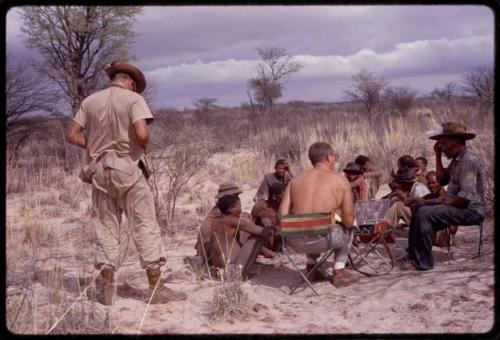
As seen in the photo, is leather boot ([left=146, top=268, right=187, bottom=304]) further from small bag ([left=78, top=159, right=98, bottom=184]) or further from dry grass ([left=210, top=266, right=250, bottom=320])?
small bag ([left=78, top=159, right=98, bottom=184])

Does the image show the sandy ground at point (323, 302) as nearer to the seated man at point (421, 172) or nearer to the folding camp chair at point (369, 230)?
the folding camp chair at point (369, 230)

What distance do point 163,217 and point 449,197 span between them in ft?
14.5

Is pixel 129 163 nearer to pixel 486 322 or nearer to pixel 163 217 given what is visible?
pixel 486 322

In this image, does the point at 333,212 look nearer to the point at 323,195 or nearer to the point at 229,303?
the point at 323,195

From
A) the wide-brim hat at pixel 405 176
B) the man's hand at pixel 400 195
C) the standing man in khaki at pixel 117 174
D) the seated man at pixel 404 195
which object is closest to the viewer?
the standing man in khaki at pixel 117 174

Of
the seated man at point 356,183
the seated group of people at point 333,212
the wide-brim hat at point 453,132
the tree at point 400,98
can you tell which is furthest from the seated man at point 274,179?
the tree at point 400,98

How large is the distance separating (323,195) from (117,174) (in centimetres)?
187

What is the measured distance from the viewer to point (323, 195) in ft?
16.2

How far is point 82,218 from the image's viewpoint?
27.5 feet

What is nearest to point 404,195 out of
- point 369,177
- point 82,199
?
point 369,177

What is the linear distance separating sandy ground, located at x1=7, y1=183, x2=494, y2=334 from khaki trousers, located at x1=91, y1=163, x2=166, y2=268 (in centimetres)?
29

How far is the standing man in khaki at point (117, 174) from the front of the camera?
4.52 metres

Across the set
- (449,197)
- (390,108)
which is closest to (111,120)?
(449,197)

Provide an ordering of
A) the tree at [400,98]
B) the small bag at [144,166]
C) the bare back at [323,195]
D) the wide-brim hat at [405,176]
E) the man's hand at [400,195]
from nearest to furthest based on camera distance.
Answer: the small bag at [144,166], the bare back at [323,195], the man's hand at [400,195], the wide-brim hat at [405,176], the tree at [400,98]
